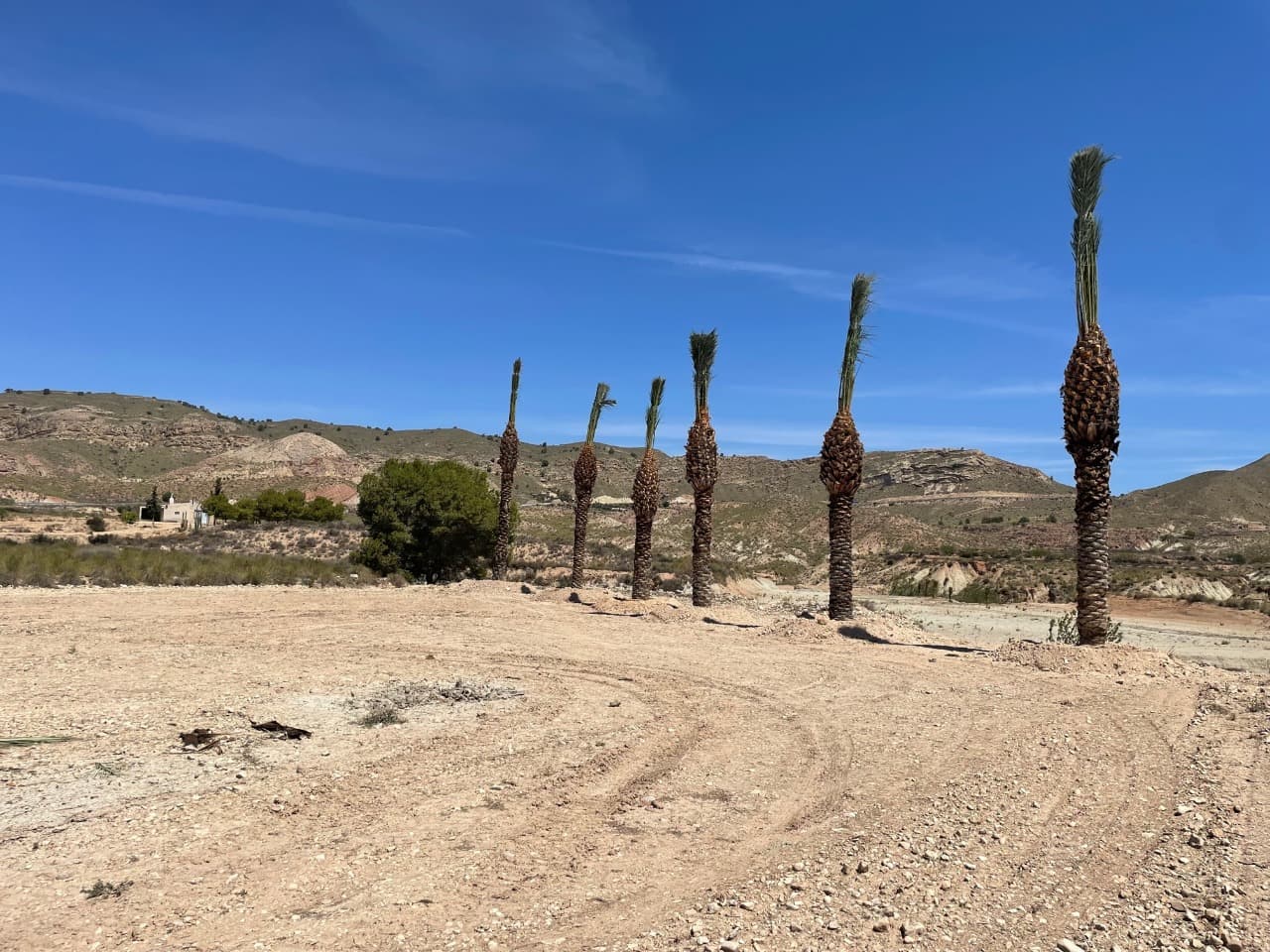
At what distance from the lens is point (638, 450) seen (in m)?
174

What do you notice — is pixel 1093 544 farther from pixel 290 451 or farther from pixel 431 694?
pixel 290 451

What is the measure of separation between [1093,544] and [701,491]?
12.3 meters

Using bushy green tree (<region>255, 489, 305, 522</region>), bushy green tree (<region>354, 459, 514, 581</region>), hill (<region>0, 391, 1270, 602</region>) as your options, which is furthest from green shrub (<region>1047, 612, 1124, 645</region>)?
bushy green tree (<region>255, 489, 305, 522</region>)

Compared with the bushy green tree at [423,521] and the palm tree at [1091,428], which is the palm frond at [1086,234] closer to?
the palm tree at [1091,428]

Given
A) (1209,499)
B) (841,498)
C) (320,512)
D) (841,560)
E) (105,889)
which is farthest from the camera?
(1209,499)

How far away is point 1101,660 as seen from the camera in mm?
14336

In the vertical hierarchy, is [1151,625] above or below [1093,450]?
below

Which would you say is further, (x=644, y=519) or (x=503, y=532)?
(x=503, y=532)

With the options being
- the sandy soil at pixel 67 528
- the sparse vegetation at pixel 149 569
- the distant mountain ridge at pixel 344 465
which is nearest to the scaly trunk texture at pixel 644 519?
the sparse vegetation at pixel 149 569

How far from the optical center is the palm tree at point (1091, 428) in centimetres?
1602

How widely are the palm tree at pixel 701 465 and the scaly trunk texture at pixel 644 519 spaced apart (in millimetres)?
1841

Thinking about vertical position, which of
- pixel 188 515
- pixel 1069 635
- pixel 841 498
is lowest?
pixel 1069 635

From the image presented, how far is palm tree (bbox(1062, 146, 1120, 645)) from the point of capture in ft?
52.5

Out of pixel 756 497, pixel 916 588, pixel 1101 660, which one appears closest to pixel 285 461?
pixel 756 497
